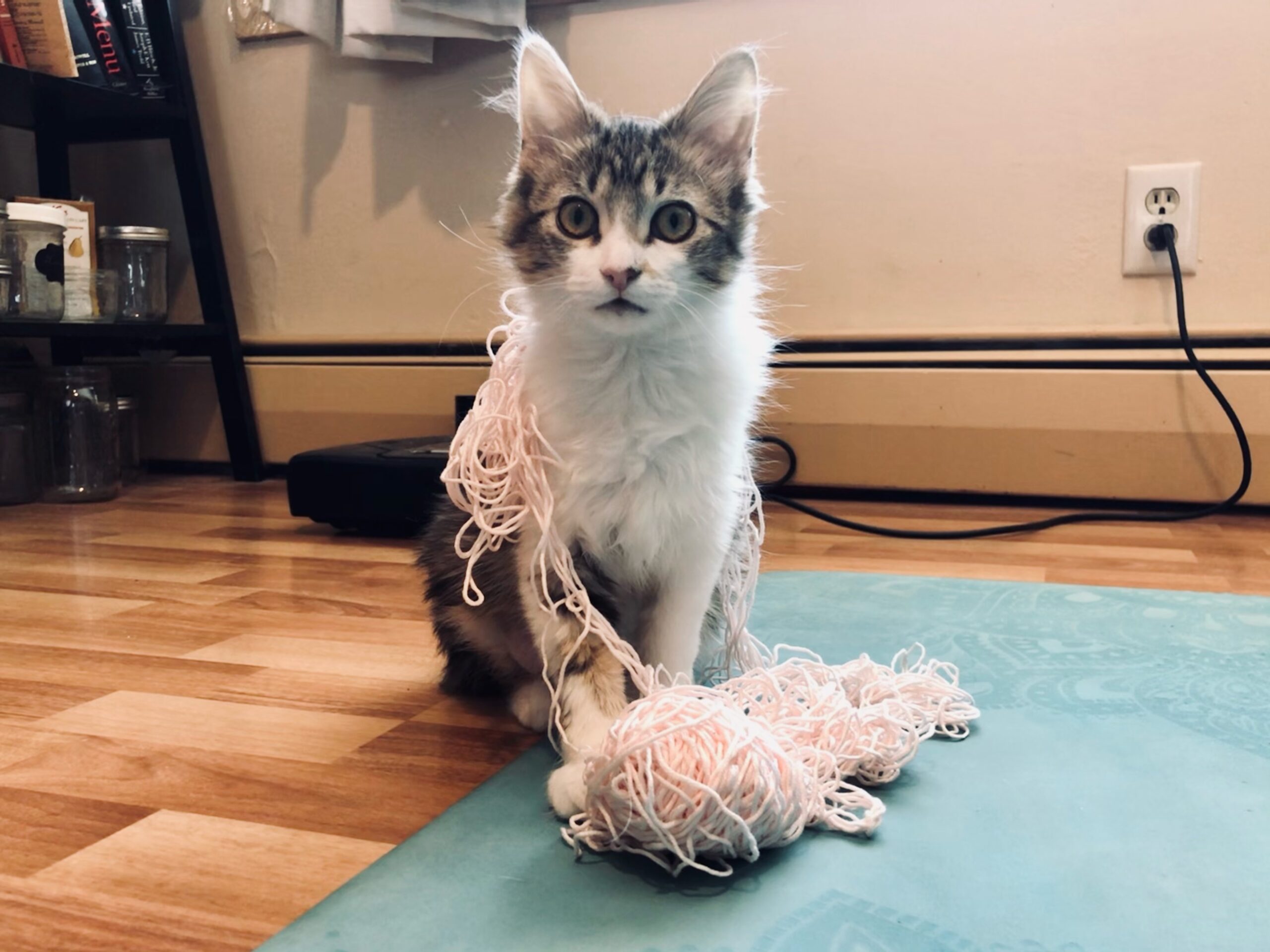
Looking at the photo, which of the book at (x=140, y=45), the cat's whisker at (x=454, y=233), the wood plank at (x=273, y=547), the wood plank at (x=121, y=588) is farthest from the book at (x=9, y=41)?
the wood plank at (x=121, y=588)

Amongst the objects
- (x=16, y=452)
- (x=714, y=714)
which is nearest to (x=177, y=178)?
(x=16, y=452)

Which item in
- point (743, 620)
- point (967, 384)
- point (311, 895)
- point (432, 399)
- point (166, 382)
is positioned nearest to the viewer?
point (311, 895)

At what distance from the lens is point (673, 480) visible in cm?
83

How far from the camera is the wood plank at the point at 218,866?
2.01ft

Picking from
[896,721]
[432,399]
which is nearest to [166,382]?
[432,399]

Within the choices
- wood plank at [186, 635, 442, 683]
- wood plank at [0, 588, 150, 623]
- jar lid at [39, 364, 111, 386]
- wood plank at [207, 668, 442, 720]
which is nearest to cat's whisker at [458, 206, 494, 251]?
jar lid at [39, 364, 111, 386]

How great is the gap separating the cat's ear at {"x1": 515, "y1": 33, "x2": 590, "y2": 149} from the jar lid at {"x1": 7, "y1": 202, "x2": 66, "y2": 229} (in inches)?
61.4

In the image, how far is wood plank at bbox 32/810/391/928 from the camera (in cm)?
61

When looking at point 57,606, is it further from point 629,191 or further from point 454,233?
point 454,233

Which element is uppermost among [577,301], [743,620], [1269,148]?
[1269,148]

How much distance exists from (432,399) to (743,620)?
1.49 meters

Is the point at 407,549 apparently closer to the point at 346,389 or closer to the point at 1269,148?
the point at 346,389

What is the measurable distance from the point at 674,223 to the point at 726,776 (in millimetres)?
451

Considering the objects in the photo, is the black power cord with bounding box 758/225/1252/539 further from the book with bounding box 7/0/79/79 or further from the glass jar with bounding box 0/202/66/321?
the book with bounding box 7/0/79/79
